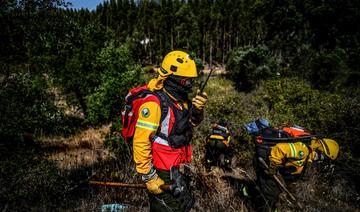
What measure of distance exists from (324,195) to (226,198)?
281cm

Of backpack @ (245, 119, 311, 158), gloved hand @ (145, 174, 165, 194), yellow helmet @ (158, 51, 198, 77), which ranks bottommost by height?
gloved hand @ (145, 174, 165, 194)

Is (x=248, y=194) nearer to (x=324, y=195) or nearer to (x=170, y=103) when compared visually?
(x=324, y=195)

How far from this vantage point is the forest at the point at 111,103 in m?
4.67

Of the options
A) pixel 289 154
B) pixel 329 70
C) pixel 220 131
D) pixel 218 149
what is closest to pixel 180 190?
pixel 289 154

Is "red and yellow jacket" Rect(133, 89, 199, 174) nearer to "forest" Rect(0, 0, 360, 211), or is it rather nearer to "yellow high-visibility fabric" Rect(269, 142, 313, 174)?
"forest" Rect(0, 0, 360, 211)

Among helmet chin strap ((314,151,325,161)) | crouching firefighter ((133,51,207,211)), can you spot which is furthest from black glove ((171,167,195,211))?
helmet chin strap ((314,151,325,161))

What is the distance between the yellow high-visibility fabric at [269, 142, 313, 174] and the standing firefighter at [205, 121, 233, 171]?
8.67 feet

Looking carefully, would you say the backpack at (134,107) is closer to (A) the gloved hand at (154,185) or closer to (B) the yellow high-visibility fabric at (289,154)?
(A) the gloved hand at (154,185)

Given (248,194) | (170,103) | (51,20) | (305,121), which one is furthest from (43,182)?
(305,121)

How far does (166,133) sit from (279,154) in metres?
2.44

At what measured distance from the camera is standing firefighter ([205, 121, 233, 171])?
7532mm

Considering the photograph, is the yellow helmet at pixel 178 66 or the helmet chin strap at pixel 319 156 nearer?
the yellow helmet at pixel 178 66

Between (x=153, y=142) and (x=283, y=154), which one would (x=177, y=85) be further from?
(x=283, y=154)

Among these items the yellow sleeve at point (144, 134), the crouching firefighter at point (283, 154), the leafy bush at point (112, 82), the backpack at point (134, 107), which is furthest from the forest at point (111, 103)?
the backpack at point (134, 107)
